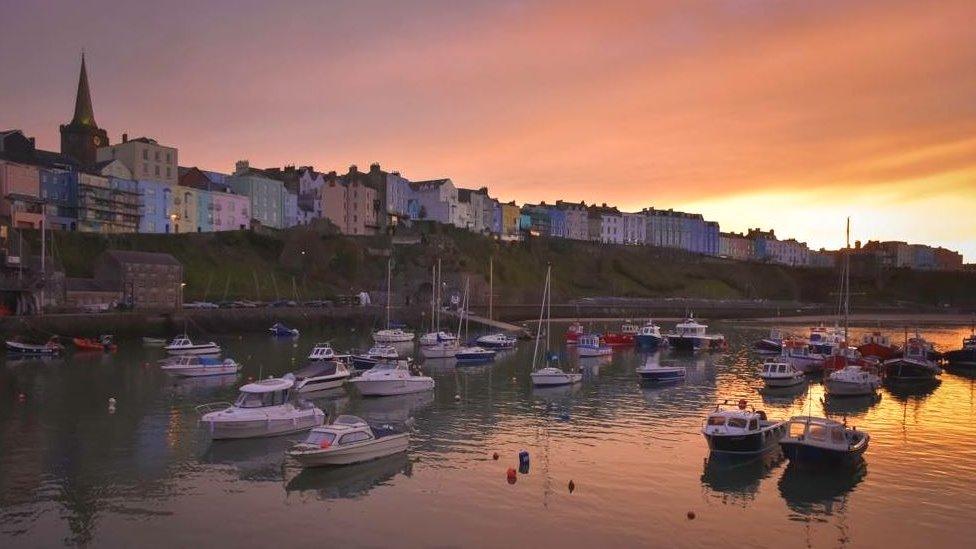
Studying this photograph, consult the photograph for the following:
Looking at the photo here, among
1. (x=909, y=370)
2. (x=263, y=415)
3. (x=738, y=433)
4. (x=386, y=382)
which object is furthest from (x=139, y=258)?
(x=909, y=370)

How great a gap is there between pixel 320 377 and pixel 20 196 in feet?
243

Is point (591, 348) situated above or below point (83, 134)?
below

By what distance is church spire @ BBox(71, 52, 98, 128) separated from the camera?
13638cm

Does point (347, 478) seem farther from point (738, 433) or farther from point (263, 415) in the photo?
point (738, 433)

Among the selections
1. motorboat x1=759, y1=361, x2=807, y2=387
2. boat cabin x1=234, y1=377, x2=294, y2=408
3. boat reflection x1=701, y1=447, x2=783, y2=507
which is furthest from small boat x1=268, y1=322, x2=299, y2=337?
boat reflection x1=701, y1=447, x2=783, y2=507

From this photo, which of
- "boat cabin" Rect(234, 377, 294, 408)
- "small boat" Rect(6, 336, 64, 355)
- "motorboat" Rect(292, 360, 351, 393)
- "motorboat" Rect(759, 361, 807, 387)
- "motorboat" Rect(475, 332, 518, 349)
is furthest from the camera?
"motorboat" Rect(475, 332, 518, 349)

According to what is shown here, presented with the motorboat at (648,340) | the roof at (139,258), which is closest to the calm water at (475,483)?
the motorboat at (648,340)

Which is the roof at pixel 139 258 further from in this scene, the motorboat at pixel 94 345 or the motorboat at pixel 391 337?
the motorboat at pixel 391 337

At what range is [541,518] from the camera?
23.9 metres

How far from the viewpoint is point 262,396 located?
116 ft

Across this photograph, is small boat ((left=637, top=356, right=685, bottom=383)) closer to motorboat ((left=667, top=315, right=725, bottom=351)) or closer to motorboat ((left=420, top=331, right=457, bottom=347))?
motorboat ((left=667, top=315, right=725, bottom=351))

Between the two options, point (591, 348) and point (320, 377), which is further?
point (591, 348)

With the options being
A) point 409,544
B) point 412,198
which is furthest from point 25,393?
point 412,198

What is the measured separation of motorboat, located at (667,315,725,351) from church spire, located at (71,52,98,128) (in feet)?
371
